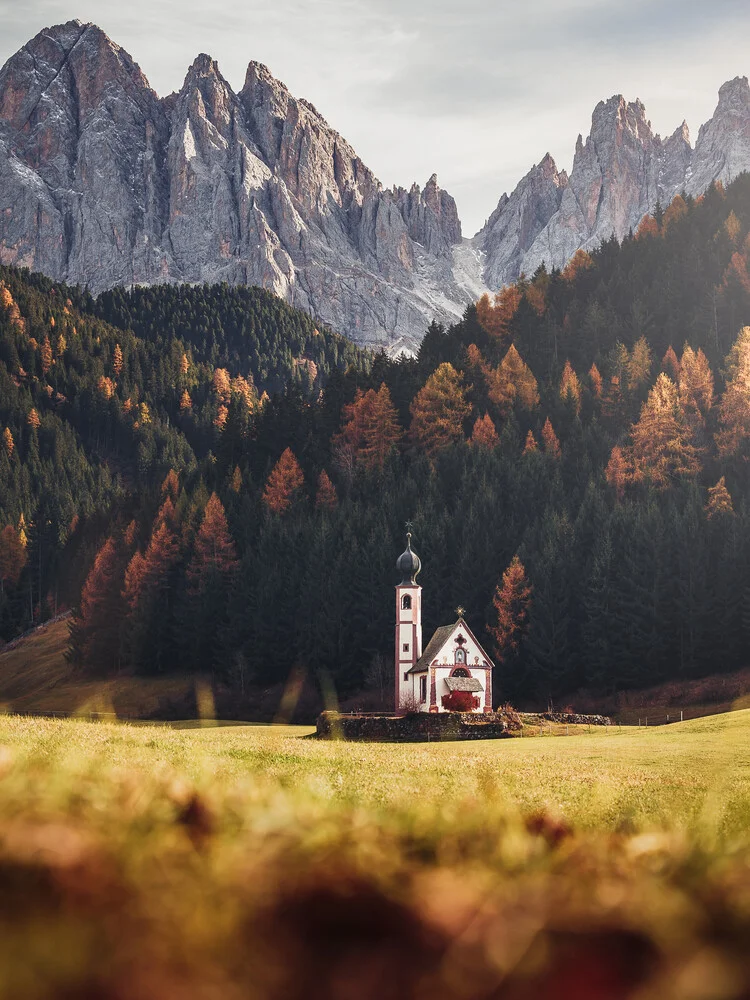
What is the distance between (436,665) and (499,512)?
24131 mm

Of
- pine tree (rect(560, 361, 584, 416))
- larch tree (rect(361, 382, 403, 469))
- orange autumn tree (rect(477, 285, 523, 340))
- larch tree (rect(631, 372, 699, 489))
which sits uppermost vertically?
orange autumn tree (rect(477, 285, 523, 340))

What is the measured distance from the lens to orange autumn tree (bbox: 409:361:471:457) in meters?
106

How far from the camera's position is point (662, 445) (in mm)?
89875

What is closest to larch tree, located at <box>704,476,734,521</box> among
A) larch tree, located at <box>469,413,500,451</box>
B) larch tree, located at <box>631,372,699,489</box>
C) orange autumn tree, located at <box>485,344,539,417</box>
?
larch tree, located at <box>631,372,699,489</box>

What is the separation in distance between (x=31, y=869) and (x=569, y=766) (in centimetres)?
2339

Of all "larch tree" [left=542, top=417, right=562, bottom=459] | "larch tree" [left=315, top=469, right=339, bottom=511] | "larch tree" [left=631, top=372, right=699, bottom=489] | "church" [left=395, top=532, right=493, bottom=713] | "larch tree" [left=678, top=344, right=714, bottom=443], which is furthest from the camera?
"larch tree" [left=315, top=469, right=339, bottom=511]

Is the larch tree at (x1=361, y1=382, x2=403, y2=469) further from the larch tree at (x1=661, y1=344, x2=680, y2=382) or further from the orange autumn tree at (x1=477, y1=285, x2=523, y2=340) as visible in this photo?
the larch tree at (x1=661, y1=344, x2=680, y2=382)

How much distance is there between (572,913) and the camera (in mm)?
3447

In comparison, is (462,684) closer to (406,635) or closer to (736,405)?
(406,635)

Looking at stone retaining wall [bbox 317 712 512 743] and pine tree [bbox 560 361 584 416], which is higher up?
pine tree [bbox 560 361 584 416]

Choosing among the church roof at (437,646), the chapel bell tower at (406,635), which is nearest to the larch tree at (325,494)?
the chapel bell tower at (406,635)

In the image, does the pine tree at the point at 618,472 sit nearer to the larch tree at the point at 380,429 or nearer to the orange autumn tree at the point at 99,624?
the larch tree at the point at 380,429

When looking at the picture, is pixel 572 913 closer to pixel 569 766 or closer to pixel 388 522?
pixel 569 766

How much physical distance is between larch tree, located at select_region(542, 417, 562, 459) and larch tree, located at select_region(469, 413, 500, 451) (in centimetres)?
486
